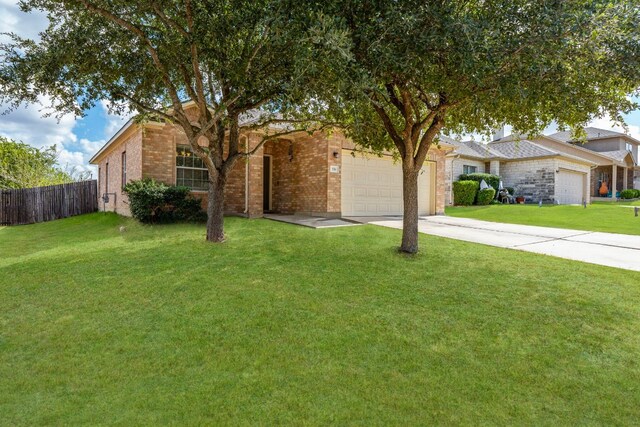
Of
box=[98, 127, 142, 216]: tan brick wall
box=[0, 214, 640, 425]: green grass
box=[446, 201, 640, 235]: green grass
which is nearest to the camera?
box=[0, 214, 640, 425]: green grass

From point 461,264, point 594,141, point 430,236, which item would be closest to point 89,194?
point 430,236

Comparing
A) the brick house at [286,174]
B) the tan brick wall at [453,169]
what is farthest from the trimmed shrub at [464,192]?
the brick house at [286,174]

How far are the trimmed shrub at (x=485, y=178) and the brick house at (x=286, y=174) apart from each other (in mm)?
6644

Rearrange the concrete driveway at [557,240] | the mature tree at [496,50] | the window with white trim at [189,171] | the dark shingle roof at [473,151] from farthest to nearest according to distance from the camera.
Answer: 1. the dark shingle roof at [473,151]
2. the window with white trim at [189,171]
3. the concrete driveway at [557,240]
4. the mature tree at [496,50]

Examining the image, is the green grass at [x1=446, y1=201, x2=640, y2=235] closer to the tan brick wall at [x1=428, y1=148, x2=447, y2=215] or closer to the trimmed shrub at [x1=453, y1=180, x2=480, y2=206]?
the tan brick wall at [x1=428, y1=148, x2=447, y2=215]

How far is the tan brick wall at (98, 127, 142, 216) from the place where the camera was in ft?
39.1

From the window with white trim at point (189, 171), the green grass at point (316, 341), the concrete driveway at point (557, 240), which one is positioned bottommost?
the green grass at point (316, 341)

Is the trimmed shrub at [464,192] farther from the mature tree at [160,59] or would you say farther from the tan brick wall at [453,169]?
the mature tree at [160,59]

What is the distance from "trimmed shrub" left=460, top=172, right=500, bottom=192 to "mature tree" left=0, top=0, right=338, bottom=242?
51.9 ft

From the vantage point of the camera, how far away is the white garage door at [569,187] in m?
22.7

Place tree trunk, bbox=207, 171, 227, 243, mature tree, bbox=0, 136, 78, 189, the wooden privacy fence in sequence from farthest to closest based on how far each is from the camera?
mature tree, bbox=0, 136, 78, 189 → the wooden privacy fence → tree trunk, bbox=207, 171, 227, 243

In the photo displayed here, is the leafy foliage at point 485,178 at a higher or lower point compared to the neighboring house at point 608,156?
lower

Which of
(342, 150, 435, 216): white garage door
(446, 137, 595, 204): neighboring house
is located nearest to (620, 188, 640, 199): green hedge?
(446, 137, 595, 204): neighboring house

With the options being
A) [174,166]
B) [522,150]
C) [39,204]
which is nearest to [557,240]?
[174,166]
